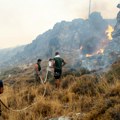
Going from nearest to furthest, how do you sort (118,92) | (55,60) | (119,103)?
(119,103) → (118,92) → (55,60)

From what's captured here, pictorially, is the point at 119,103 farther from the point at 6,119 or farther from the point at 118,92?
the point at 6,119

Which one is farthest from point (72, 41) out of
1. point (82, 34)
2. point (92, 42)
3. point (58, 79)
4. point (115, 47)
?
point (58, 79)

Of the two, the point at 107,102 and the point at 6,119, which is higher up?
the point at 107,102

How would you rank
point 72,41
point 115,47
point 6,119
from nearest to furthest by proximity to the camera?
point 6,119 → point 115,47 → point 72,41

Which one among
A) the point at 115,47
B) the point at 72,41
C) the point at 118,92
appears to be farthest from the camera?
the point at 72,41

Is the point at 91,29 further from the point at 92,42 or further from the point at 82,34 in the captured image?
the point at 92,42

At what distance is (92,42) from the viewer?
13875 centimetres

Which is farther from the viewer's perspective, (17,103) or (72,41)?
(72,41)

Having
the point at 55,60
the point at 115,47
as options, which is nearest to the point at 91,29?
the point at 115,47

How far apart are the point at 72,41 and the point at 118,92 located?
18189 cm

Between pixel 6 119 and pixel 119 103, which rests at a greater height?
pixel 119 103

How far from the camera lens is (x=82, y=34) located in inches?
7638

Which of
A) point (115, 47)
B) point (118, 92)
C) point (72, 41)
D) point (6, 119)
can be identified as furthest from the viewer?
point (72, 41)

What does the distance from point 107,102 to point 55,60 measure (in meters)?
8.80
